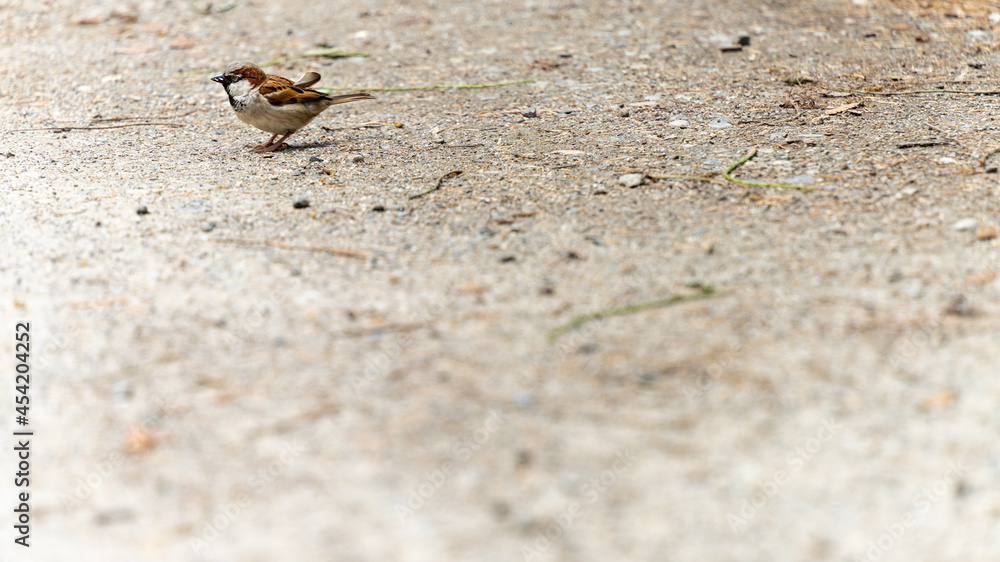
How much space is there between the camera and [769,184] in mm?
4246

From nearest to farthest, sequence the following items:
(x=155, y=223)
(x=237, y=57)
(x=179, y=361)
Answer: (x=179, y=361) → (x=155, y=223) → (x=237, y=57)

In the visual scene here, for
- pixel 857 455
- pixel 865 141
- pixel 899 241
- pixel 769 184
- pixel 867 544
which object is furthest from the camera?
pixel 865 141

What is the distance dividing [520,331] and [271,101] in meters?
2.86

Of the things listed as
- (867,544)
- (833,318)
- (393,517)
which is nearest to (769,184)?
(833,318)

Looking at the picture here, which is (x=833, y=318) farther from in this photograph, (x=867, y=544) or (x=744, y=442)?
(x=867, y=544)

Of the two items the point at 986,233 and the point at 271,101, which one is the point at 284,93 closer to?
the point at 271,101

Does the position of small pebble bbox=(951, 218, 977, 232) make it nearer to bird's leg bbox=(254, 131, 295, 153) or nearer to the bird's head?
bird's leg bbox=(254, 131, 295, 153)

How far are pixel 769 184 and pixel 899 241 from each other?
835 mm

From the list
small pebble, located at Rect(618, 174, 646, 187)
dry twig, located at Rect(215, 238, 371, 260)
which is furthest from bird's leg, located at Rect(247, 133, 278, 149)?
small pebble, located at Rect(618, 174, 646, 187)

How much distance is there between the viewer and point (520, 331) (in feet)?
9.94

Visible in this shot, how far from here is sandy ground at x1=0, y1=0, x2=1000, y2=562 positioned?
2.35m

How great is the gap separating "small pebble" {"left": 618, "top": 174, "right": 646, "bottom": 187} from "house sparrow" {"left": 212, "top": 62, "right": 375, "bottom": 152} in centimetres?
205

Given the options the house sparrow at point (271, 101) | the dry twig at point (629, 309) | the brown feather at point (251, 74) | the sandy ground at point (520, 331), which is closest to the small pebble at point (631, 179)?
the sandy ground at point (520, 331)

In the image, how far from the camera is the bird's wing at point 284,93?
5.16m
